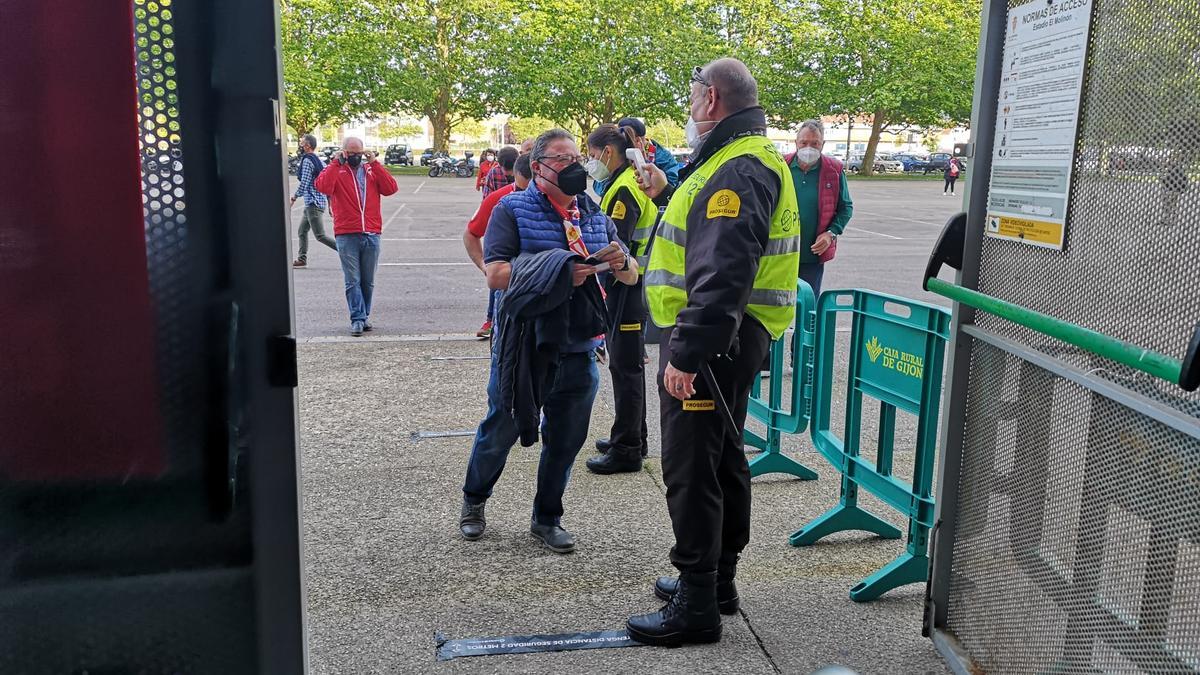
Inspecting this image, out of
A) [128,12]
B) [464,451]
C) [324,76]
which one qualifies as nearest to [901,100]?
[324,76]

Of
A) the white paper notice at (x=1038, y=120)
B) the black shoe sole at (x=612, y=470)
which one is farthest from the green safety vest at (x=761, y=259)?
the black shoe sole at (x=612, y=470)

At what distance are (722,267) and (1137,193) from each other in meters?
1.28

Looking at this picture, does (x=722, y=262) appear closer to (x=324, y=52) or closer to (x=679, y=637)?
(x=679, y=637)

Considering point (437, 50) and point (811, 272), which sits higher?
point (437, 50)

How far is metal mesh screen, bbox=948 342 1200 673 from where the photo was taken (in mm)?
2264

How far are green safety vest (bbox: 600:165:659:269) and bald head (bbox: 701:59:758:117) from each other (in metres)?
2.32

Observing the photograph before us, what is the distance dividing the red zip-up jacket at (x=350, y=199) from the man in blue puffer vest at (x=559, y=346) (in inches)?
221

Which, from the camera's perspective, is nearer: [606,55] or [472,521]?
[472,521]

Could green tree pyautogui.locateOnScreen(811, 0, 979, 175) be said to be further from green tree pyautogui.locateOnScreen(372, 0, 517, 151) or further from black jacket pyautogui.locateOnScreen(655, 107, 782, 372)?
black jacket pyautogui.locateOnScreen(655, 107, 782, 372)

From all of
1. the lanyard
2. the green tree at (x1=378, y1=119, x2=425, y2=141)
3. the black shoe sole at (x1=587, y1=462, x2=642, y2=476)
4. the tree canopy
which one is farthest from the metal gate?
the green tree at (x1=378, y1=119, x2=425, y2=141)

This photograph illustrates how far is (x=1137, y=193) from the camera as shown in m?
2.40

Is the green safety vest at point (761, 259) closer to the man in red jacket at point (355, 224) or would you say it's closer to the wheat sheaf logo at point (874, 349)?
the wheat sheaf logo at point (874, 349)

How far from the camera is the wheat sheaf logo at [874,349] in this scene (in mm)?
4398

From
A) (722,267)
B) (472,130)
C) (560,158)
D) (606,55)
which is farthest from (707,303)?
(472,130)
